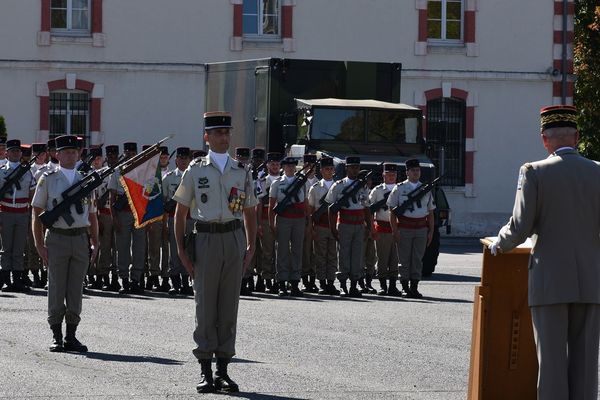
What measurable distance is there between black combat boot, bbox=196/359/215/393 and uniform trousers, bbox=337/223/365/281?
9751mm

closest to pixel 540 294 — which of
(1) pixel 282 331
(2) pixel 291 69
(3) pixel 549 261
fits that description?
(3) pixel 549 261

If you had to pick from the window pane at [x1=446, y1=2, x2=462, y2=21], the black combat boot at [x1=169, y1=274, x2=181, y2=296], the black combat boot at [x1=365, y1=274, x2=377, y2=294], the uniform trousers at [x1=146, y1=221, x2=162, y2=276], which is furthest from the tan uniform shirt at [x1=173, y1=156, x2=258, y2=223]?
the window pane at [x1=446, y1=2, x2=462, y2=21]

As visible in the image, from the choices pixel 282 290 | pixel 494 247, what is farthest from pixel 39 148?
pixel 494 247

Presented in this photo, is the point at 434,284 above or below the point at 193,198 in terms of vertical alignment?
below

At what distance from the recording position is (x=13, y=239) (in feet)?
65.3

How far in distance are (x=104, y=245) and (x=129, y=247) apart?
1.91ft

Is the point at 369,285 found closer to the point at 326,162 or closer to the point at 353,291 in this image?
the point at 353,291

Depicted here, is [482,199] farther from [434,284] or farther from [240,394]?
[240,394]

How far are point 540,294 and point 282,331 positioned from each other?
21.0ft

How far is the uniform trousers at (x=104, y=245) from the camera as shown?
20.7 meters

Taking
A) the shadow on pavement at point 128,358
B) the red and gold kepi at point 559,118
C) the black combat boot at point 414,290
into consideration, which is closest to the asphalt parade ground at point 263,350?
the shadow on pavement at point 128,358

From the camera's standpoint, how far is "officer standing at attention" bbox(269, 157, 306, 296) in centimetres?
2027

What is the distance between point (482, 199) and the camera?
38125 mm

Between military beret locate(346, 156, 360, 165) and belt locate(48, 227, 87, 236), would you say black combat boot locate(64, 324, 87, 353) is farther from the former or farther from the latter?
military beret locate(346, 156, 360, 165)
